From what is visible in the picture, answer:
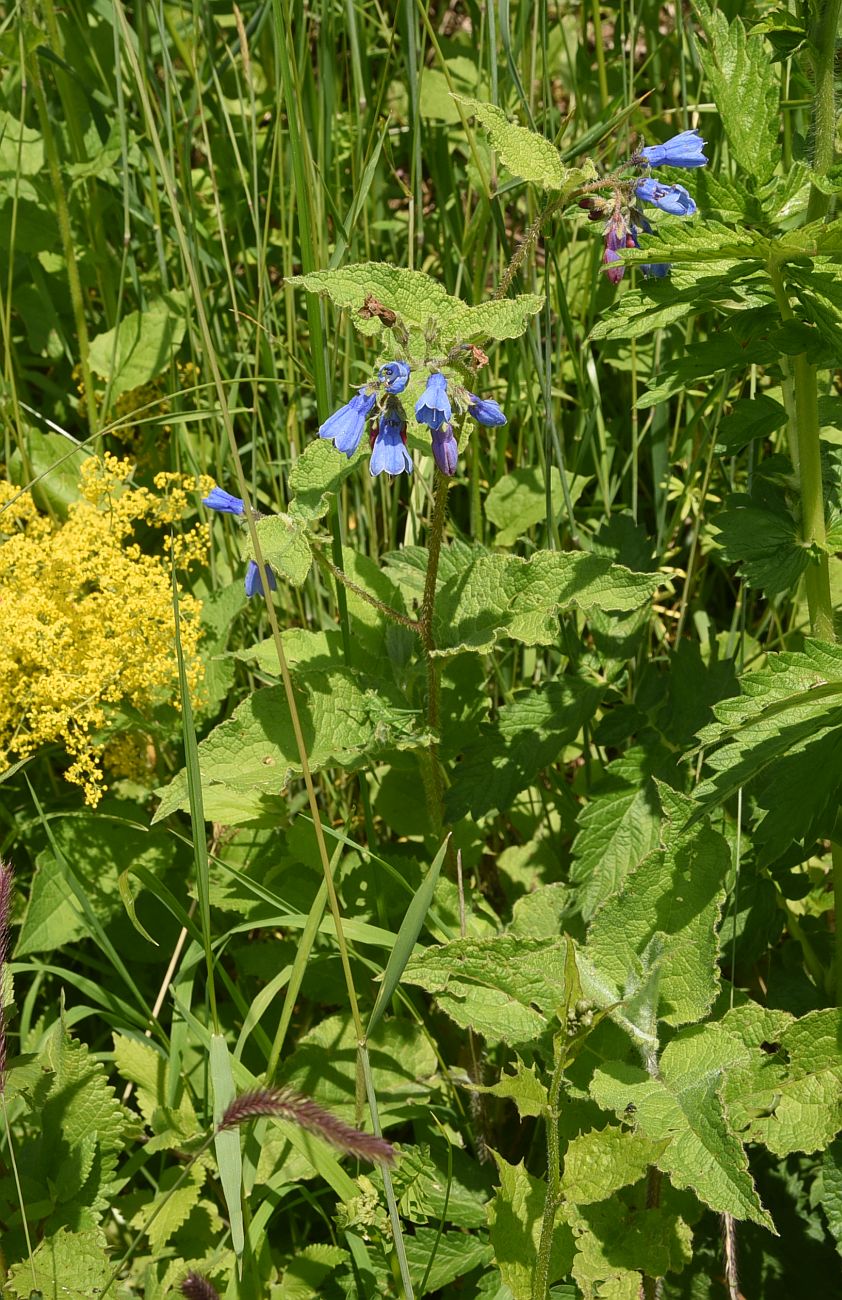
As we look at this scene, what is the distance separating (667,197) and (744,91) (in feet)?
0.50

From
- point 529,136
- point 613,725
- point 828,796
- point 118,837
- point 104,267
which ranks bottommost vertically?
point 118,837

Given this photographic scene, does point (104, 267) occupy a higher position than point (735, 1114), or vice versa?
point (104, 267)

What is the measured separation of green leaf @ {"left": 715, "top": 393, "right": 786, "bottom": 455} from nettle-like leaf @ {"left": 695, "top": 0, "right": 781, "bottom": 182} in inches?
14.4

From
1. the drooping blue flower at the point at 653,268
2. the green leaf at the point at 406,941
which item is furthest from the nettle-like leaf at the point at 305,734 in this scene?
the drooping blue flower at the point at 653,268

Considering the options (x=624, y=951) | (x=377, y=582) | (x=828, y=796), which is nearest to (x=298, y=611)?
(x=377, y=582)

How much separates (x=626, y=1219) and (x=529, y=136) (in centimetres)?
149

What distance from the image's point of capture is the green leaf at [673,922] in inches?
65.7

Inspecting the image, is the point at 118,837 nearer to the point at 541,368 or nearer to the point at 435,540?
the point at 435,540

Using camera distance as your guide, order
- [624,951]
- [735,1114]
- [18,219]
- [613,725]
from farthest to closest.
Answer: [18,219] → [613,725] → [624,951] → [735,1114]

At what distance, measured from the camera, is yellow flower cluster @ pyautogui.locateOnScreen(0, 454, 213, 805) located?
2113 millimetres

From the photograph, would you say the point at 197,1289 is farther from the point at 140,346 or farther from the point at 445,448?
the point at 140,346

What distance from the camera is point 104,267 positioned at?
274cm

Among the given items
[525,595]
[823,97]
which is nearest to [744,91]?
[823,97]

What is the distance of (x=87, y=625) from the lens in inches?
85.8
